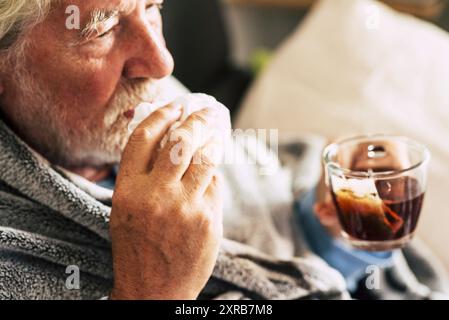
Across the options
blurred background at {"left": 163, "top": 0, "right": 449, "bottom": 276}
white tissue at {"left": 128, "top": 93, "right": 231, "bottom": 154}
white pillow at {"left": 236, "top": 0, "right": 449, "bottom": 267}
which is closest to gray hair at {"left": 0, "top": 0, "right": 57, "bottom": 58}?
white tissue at {"left": 128, "top": 93, "right": 231, "bottom": 154}

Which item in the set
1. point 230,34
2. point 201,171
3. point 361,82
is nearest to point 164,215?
point 201,171

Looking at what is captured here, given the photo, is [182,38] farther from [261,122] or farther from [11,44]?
[11,44]

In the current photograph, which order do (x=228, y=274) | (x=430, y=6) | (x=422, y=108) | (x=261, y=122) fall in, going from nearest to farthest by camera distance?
(x=228, y=274), (x=422, y=108), (x=261, y=122), (x=430, y=6)

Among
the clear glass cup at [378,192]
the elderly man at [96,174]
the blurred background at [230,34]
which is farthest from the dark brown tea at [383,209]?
the blurred background at [230,34]

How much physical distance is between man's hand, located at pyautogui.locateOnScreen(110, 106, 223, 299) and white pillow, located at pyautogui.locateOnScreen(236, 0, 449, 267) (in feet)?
1.68

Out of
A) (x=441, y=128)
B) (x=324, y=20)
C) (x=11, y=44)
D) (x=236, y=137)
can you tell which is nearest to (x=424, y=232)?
(x=441, y=128)

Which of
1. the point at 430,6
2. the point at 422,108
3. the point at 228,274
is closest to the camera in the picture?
the point at 228,274

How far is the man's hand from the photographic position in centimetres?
72

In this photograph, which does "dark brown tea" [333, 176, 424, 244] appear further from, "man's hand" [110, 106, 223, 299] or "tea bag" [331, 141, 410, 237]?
"man's hand" [110, 106, 223, 299]

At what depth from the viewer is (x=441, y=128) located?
1.20 m

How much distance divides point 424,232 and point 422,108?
0.74 ft

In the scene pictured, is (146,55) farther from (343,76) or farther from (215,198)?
(343,76)

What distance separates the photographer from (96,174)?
913mm

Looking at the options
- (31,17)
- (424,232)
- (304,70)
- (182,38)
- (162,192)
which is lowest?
(424,232)
